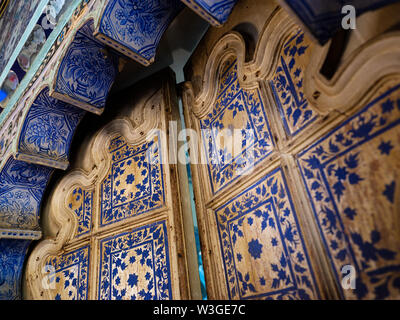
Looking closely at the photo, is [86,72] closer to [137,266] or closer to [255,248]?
[137,266]

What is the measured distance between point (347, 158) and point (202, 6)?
1.19 metres

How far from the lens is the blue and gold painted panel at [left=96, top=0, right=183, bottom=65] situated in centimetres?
185

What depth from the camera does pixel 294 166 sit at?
1.42 meters

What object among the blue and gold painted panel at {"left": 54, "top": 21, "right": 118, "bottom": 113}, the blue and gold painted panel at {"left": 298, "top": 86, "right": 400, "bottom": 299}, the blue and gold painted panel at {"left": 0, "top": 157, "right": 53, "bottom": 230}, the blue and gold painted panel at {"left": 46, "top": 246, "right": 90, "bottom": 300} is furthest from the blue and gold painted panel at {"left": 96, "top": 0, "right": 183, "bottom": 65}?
the blue and gold painted panel at {"left": 46, "top": 246, "right": 90, "bottom": 300}

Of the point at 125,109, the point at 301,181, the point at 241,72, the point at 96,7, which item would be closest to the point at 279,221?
the point at 301,181

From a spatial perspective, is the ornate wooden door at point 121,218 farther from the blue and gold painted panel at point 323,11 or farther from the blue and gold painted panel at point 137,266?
the blue and gold painted panel at point 323,11

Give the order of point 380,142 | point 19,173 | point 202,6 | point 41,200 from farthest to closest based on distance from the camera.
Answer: point 41,200, point 19,173, point 202,6, point 380,142

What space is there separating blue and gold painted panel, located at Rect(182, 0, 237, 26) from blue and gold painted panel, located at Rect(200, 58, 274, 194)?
34cm

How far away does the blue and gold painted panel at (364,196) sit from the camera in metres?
1.01

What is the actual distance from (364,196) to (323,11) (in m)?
0.74

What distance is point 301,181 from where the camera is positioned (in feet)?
4.49

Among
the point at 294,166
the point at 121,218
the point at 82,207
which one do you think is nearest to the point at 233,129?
the point at 294,166

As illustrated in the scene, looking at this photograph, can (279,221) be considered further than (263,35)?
No
